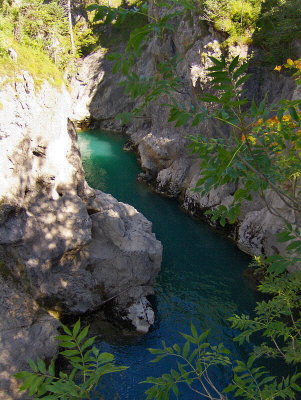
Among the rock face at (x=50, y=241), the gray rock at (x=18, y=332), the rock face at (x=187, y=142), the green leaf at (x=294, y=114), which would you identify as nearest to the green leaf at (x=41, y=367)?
the green leaf at (x=294, y=114)

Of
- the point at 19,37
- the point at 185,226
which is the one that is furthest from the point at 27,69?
the point at 185,226

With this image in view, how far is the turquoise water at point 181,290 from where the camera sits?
36.9 feet

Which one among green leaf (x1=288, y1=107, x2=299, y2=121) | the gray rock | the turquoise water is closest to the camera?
green leaf (x1=288, y1=107, x2=299, y2=121)

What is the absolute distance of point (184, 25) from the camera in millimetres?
24938

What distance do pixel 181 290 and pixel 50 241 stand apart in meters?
6.40

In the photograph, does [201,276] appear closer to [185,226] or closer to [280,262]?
[185,226]

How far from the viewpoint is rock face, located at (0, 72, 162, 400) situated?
1127 cm

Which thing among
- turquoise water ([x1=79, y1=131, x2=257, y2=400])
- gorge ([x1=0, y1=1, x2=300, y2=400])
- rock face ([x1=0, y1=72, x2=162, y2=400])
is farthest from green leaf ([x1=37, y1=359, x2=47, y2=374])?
turquoise water ([x1=79, y1=131, x2=257, y2=400])

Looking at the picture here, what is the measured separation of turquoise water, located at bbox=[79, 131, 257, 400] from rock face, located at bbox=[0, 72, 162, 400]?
3.25ft

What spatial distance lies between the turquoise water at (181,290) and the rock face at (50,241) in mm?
991

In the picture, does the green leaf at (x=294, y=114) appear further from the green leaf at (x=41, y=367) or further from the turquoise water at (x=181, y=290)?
the turquoise water at (x=181, y=290)

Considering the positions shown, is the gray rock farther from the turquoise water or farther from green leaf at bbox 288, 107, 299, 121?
green leaf at bbox 288, 107, 299, 121

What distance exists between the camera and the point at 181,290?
1522 cm

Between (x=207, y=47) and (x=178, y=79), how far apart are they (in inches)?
910
